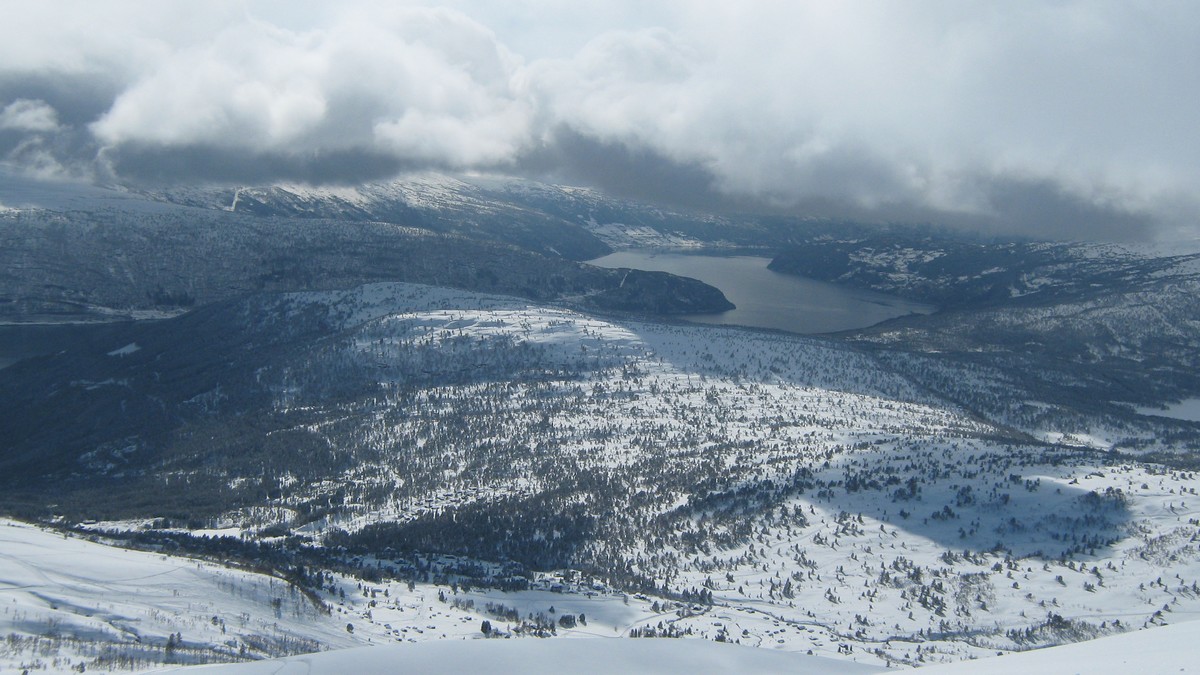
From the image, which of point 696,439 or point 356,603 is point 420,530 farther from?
point 696,439

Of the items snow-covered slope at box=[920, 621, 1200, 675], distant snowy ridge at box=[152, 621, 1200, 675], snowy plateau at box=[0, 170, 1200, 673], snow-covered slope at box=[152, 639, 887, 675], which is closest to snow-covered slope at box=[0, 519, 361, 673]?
Answer: snowy plateau at box=[0, 170, 1200, 673]

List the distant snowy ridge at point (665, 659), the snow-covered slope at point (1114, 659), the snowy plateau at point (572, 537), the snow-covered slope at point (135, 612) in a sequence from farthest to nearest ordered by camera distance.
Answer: the snowy plateau at point (572, 537) → the snow-covered slope at point (135, 612) → the distant snowy ridge at point (665, 659) → the snow-covered slope at point (1114, 659)

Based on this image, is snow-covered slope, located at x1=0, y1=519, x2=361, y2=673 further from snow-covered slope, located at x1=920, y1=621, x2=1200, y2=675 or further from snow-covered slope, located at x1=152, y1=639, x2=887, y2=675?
snow-covered slope, located at x1=920, y1=621, x2=1200, y2=675

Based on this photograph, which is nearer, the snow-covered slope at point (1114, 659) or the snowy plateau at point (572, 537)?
the snow-covered slope at point (1114, 659)

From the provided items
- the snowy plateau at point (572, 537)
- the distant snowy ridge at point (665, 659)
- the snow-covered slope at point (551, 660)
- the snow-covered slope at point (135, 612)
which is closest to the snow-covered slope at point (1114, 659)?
the distant snowy ridge at point (665, 659)

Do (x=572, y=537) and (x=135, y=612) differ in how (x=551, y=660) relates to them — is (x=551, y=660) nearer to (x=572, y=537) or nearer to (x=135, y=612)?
(x=135, y=612)

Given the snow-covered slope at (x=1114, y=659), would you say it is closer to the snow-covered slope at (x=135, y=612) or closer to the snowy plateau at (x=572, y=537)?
the snowy plateau at (x=572, y=537)

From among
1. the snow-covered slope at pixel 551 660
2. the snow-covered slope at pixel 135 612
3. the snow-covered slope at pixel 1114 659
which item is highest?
the snow-covered slope at pixel 1114 659

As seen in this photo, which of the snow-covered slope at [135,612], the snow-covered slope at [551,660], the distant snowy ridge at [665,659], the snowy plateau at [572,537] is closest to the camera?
the distant snowy ridge at [665,659]

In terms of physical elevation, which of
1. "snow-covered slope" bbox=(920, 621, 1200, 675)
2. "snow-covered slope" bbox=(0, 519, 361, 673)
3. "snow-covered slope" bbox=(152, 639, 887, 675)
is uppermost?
"snow-covered slope" bbox=(920, 621, 1200, 675)

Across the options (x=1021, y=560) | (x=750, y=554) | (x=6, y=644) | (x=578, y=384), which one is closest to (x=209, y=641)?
(x=6, y=644)

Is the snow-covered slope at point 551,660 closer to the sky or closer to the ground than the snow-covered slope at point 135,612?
closer to the sky

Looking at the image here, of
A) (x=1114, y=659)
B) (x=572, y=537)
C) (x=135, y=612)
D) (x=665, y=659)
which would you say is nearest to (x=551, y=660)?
(x=665, y=659)
